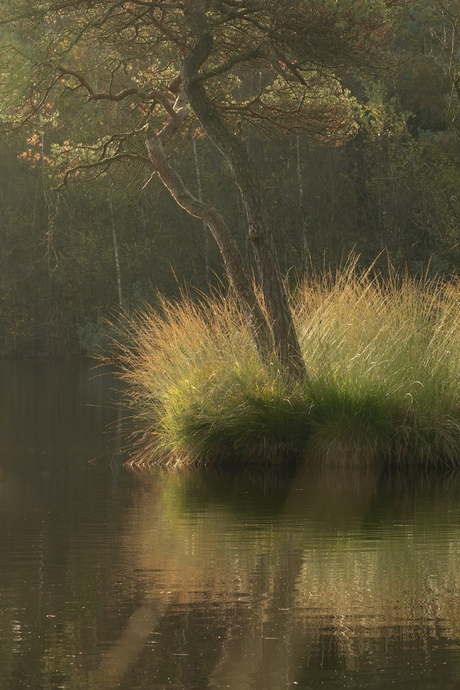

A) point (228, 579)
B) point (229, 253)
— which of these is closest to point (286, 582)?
point (228, 579)

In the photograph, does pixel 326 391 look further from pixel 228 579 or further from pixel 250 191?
pixel 228 579

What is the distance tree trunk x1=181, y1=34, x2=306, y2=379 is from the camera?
461 inches

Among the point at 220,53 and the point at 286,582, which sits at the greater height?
the point at 220,53

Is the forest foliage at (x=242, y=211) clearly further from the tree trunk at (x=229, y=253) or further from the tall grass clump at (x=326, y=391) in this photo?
the tall grass clump at (x=326, y=391)

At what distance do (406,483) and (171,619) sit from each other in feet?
16.1

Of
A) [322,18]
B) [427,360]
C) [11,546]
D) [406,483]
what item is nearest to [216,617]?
[11,546]

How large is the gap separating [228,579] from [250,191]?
21.7 ft

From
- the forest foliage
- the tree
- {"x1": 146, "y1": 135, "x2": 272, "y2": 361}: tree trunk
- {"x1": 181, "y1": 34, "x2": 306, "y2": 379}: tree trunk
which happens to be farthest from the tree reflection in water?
the forest foliage

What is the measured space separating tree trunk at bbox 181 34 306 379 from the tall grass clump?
34 cm

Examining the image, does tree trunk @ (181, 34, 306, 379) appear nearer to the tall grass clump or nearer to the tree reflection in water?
the tall grass clump

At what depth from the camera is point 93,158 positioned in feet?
45.5

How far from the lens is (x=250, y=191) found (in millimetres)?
12047

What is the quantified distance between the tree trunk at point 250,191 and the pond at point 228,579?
1.85 m

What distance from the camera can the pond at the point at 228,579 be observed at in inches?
171
